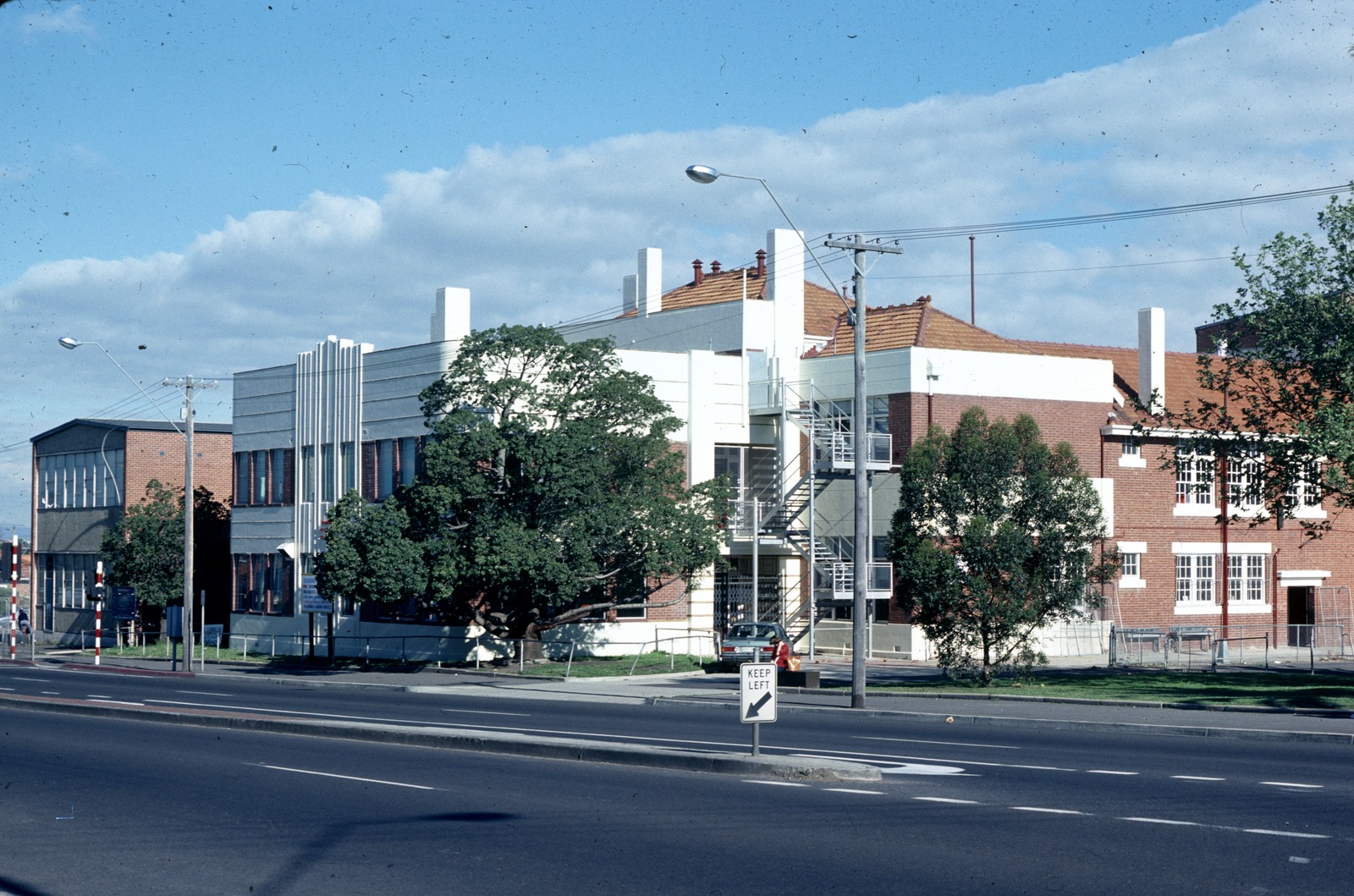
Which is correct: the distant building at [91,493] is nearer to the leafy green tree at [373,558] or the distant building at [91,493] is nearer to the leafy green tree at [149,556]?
the leafy green tree at [149,556]

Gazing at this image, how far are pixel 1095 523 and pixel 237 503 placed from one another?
33.4 metres

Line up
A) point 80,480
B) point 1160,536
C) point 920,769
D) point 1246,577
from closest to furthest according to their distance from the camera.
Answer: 1. point 920,769
2. point 1160,536
3. point 1246,577
4. point 80,480

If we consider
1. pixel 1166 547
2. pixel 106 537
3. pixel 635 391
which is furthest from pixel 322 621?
pixel 1166 547

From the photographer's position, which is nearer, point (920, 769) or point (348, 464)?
point (920, 769)

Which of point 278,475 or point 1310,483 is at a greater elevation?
point 278,475

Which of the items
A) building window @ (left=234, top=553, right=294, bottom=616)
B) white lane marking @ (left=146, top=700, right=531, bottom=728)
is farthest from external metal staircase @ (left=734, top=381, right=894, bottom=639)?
white lane marking @ (left=146, top=700, right=531, bottom=728)

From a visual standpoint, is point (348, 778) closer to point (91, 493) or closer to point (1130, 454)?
point (1130, 454)

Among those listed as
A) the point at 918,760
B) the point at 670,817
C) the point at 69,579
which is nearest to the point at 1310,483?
the point at 918,760

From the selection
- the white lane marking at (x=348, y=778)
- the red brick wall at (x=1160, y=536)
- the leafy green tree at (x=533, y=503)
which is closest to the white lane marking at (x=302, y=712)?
the white lane marking at (x=348, y=778)

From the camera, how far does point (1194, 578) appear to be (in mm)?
47875

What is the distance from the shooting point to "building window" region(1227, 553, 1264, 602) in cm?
4881

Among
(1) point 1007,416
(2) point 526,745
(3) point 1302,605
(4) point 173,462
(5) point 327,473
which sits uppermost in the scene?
(1) point 1007,416

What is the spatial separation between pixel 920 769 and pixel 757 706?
7.86 feet

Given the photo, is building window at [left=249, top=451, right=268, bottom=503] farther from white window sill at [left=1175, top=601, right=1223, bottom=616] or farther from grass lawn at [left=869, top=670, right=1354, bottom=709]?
white window sill at [left=1175, top=601, right=1223, bottom=616]
